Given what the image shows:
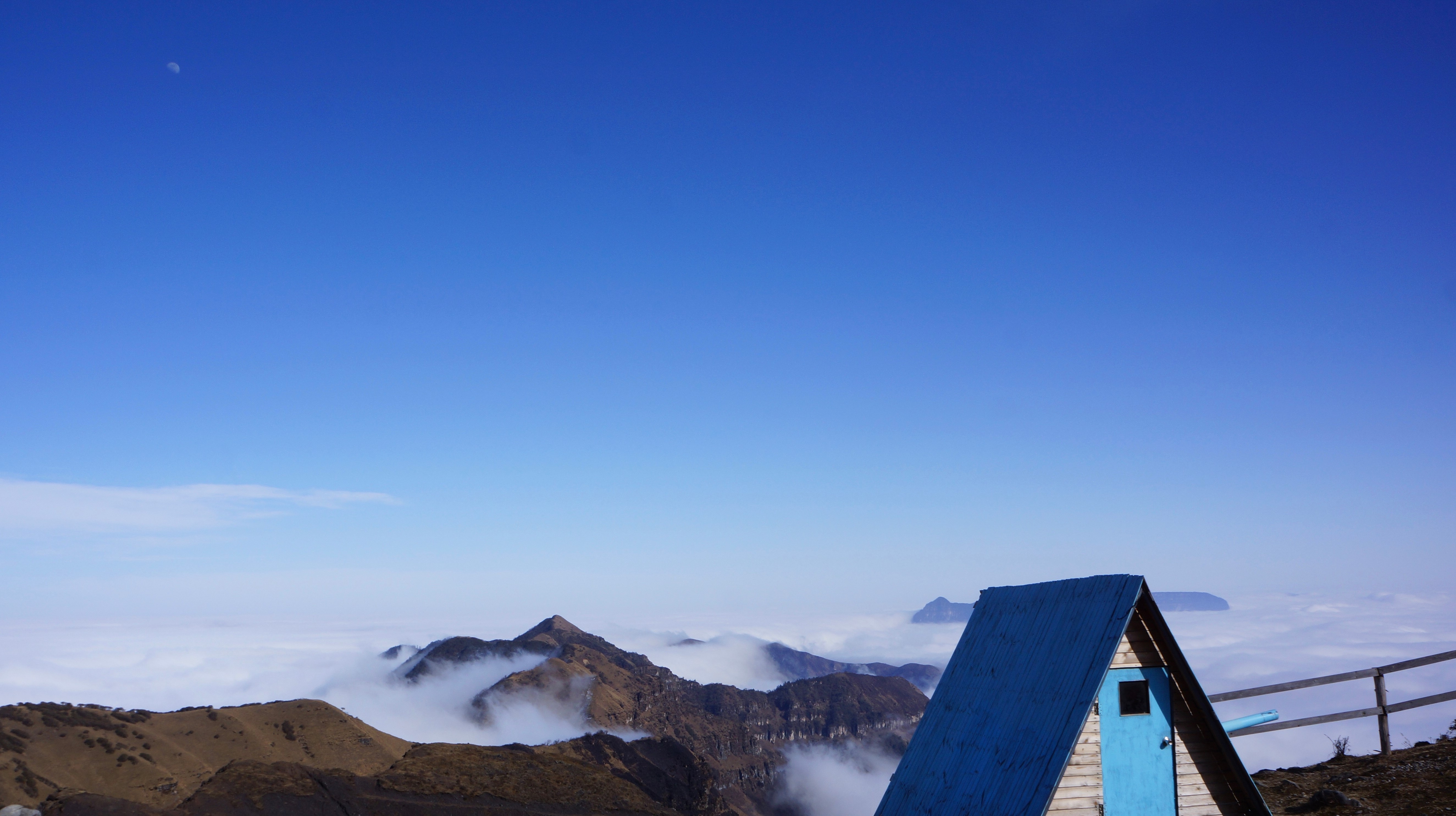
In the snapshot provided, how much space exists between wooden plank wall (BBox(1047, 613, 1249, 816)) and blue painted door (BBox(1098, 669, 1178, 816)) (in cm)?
14

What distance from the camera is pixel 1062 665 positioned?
60.4 ft

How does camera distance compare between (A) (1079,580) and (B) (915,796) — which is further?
(B) (915,796)

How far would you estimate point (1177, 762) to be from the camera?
17891mm

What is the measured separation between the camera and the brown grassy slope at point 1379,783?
20.7m

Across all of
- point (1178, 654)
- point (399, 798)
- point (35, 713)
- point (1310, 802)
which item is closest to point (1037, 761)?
point (1178, 654)

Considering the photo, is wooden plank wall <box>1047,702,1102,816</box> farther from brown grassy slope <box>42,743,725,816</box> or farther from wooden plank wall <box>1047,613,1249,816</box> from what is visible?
brown grassy slope <box>42,743,725,816</box>

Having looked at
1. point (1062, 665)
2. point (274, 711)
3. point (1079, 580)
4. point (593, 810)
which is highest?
point (1079, 580)

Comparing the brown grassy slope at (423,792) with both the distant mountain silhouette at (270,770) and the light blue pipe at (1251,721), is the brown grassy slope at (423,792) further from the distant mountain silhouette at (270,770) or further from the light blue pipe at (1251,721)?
the light blue pipe at (1251,721)

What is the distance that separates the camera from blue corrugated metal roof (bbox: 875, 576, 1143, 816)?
57.0 ft

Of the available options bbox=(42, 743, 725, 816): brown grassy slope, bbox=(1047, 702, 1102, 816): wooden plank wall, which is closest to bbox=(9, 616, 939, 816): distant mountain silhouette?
bbox=(42, 743, 725, 816): brown grassy slope

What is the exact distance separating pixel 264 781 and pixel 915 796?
202 feet

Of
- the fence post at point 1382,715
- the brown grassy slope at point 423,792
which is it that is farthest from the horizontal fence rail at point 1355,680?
the brown grassy slope at point 423,792

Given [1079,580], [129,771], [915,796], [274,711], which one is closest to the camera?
[1079,580]

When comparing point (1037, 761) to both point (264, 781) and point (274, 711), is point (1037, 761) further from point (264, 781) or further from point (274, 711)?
point (274, 711)
